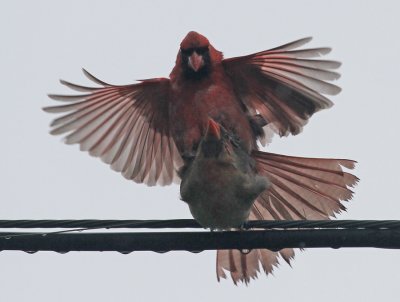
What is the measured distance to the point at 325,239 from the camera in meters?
6.25

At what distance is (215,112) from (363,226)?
2.43 m

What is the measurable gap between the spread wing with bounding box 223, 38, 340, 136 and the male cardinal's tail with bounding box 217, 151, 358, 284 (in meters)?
0.40

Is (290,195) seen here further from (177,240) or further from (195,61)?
(177,240)

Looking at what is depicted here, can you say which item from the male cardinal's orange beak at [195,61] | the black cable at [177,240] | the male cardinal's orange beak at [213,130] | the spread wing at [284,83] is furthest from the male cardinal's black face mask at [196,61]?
the black cable at [177,240]

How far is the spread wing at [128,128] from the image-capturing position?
8672 mm

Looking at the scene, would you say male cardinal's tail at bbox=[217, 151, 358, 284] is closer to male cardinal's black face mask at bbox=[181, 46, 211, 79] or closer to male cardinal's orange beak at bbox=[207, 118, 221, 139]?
male cardinal's black face mask at bbox=[181, 46, 211, 79]

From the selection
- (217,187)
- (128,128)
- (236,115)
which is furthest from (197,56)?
(217,187)

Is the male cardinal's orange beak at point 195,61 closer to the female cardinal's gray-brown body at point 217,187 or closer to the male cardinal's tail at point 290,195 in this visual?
the male cardinal's tail at point 290,195

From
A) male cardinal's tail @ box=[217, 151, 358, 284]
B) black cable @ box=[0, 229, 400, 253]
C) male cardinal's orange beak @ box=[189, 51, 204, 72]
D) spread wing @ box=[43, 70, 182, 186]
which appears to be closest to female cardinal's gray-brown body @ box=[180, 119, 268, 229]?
black cable @ box=[0, 229, 400, 253]

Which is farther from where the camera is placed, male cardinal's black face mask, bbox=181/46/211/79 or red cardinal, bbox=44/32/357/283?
male cardinal's black face mask, bbox=181/46/211/79

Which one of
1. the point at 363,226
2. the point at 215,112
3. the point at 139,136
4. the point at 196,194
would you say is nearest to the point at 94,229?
the point at 196,194

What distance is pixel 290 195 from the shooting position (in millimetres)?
8391

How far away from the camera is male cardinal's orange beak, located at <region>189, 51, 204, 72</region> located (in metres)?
8.34

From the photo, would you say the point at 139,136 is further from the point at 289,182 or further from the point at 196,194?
the point at 196,194
